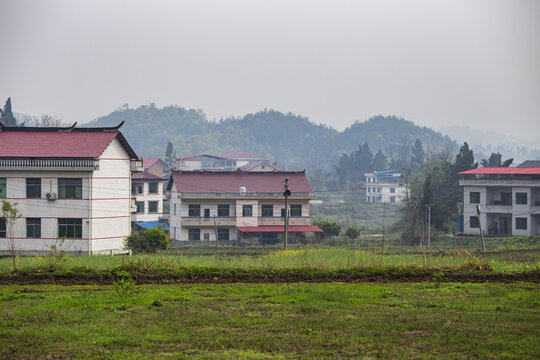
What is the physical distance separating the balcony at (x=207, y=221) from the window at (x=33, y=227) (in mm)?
19921

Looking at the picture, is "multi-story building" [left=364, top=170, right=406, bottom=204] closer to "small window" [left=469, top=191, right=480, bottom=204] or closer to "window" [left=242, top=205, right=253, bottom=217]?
"small window" [left=469, top=191, right=480, bottom=204]

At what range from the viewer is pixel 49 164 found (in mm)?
39656

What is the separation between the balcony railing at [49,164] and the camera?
39.4m

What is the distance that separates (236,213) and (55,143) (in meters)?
22.0

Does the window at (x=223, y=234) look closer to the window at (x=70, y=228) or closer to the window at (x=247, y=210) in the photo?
the window at (x=247, y=210)

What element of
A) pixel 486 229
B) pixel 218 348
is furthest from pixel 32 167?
pixel 486 229

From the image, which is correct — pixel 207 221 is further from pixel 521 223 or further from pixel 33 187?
pixel 521 223

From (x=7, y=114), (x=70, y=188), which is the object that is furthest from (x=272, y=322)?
(x=7, y=114)

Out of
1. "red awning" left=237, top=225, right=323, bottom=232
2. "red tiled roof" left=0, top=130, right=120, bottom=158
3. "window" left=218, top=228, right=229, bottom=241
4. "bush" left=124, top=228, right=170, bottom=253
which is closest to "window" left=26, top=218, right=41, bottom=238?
"red tiled roof" left=0, top=130, right=120, bottom=158

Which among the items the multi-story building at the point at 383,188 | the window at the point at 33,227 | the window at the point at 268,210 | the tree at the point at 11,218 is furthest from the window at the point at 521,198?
the multi-story building at the point at 383,188

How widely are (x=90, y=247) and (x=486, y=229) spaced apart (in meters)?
38.9

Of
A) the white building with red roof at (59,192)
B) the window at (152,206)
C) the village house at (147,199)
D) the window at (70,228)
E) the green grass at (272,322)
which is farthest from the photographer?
the window at (152,206)

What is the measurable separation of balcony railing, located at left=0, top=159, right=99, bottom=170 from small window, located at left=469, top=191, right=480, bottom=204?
37.9m

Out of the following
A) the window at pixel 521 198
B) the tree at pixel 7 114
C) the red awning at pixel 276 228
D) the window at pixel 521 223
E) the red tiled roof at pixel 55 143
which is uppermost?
the tree at pixel 7 114
